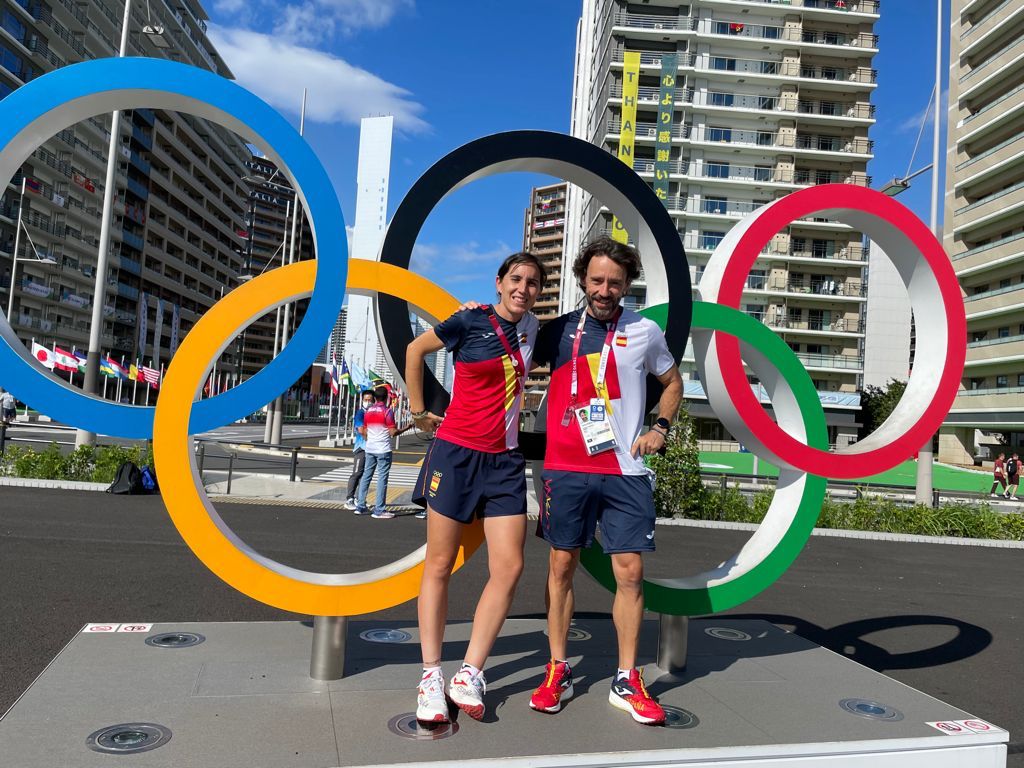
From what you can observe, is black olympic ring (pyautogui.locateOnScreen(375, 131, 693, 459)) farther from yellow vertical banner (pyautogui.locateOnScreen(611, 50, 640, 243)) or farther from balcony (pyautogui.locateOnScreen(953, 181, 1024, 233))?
balcony (pyautogui.locateOnScreen(953, 181, 1024, 233))

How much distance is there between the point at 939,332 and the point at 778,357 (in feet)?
3.37

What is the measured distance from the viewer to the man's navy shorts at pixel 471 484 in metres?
3.28

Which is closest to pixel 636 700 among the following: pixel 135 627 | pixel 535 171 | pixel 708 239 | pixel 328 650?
pixel 328 650

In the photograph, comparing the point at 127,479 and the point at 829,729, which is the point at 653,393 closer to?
the point at 829,729

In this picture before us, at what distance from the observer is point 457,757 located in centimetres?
275

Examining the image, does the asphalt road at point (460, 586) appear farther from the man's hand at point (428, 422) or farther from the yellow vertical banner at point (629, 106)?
the yellow vertical banner at point (629, 106)

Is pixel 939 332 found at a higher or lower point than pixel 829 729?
higher

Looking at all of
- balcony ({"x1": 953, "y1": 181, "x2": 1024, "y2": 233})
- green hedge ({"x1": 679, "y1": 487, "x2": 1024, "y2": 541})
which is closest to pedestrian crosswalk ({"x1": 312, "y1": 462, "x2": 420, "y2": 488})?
green hedge ({"x1": 679, "y1": 487, "x2": 1024, "y2": 541})

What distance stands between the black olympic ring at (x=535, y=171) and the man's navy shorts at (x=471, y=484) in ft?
1.19

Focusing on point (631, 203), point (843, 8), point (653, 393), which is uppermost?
point (843, 8)

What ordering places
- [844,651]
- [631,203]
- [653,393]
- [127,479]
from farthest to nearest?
[127,479]
[844,651]
[631,203]
[653,393]

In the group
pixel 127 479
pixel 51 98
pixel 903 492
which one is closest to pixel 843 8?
pixel 903 492

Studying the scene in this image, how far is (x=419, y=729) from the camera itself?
9.79 ft

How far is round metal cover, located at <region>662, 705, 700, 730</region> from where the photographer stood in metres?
3.20
